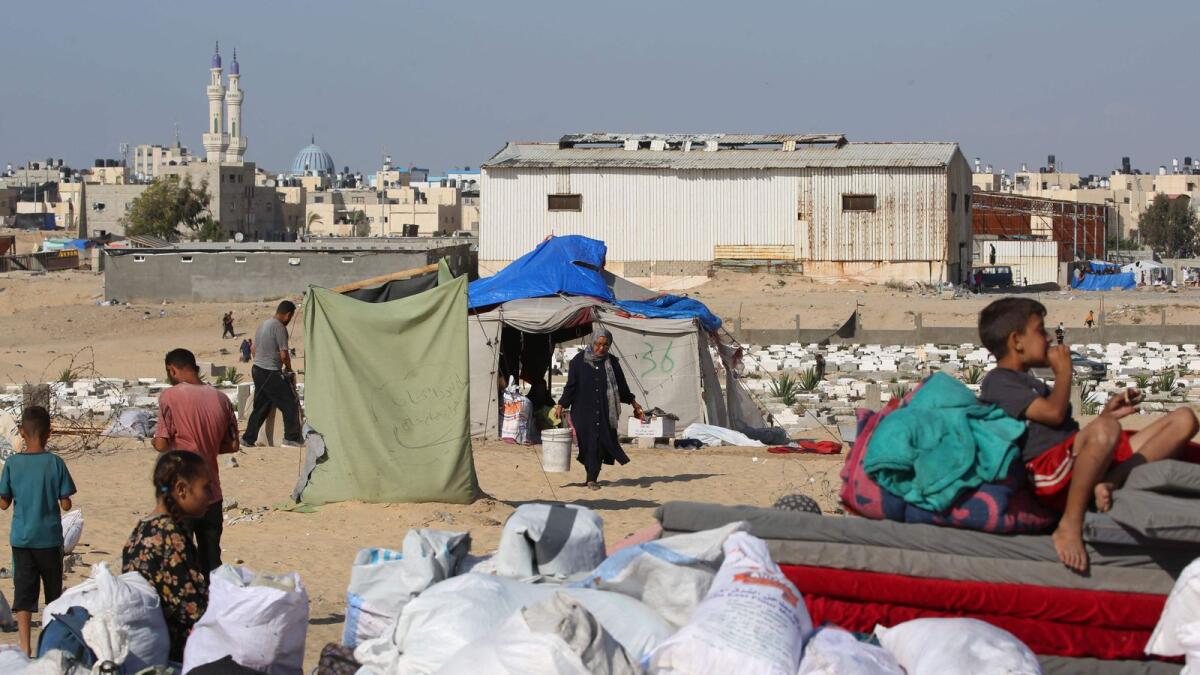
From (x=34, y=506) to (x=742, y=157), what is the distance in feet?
122

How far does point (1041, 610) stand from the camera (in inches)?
191

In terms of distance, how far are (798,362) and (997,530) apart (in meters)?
19.4

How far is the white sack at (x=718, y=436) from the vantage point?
15133 millimetres

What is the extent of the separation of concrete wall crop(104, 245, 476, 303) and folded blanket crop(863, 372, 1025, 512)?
3550 centimetres

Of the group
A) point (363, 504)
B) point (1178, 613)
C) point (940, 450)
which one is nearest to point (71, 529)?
point (363, 504)

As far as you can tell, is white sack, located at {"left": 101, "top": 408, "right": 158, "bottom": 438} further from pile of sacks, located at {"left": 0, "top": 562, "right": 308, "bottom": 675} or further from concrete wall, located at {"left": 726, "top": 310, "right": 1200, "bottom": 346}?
concrete wall, located at {"left": 726, "top": 310, "right": 1200, "bottom": 346}

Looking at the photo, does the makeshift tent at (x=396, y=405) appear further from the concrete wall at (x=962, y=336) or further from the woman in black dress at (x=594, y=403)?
the concrete wall at (x=962, y=336)

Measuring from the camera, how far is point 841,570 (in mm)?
4996

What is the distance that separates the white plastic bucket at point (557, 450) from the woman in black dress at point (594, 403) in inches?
40.0

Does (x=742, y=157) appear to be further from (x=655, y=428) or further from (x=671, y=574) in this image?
(x=671, y=574)

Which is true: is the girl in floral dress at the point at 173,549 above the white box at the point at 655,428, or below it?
above

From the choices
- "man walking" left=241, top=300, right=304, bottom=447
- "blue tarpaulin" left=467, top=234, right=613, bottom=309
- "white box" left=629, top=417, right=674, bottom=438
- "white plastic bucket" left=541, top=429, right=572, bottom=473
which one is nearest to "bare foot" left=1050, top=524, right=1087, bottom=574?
"white plastic bucket" left=541, top=429, right=572, bottom=473

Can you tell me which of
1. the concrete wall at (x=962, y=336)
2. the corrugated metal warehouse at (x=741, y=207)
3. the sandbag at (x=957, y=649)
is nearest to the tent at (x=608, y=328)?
the sandbag at (x=957, y=649)

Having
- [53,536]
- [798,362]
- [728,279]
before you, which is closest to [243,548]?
[53,536]
